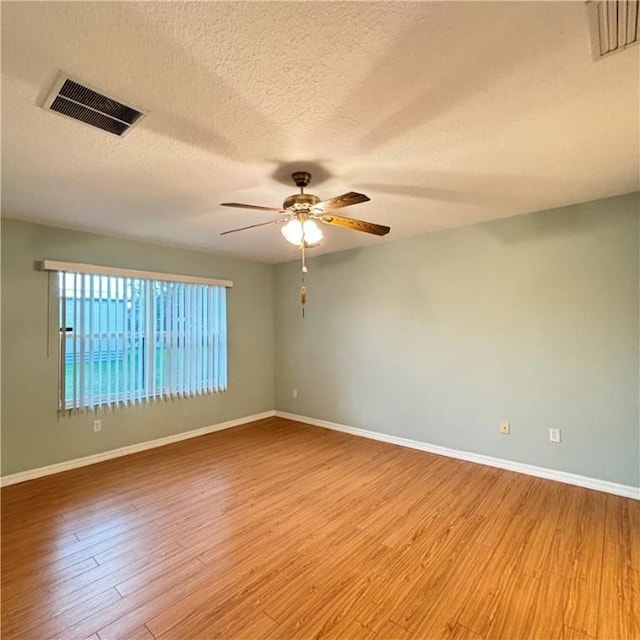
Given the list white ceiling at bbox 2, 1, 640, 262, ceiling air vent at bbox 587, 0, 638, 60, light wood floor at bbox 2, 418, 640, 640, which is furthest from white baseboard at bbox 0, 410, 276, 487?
ceiling air vent at bbox 587, 0, 638, 60

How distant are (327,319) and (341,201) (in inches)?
115

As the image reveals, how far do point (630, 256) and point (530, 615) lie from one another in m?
2.72

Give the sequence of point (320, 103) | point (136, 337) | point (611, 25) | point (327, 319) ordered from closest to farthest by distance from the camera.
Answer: point (611, 25) → point (320, 103) → point (136, 337) → point (327, 319)

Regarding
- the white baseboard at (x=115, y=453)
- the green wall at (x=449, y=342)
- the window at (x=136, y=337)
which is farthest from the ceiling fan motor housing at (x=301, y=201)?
the white baseboard at (x=115, y=453)

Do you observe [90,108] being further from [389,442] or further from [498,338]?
[389,442]

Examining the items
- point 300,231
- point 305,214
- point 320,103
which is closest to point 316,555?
point 300,231

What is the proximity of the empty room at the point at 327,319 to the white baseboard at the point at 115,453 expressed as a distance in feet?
0.11

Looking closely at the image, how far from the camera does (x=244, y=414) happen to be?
17.1 ft

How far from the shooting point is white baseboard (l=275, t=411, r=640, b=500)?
2900mm

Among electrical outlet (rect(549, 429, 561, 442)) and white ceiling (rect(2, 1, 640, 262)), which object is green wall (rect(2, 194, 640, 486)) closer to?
electrical outlet (rect(549, 429, 561, 442))

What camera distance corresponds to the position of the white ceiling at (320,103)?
1206 millimetres

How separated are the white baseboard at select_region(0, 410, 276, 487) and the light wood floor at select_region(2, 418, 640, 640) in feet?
0.39

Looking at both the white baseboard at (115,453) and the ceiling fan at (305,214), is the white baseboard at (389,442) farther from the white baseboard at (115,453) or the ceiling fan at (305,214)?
the ceiling fan at (305,214)

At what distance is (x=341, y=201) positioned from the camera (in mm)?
2127
